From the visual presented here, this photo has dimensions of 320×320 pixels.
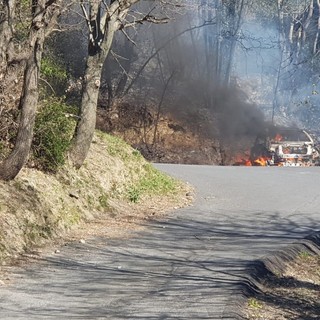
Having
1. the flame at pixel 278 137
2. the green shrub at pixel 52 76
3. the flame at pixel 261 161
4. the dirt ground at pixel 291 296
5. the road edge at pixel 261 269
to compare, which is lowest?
the dirt ground at pixel 291 296

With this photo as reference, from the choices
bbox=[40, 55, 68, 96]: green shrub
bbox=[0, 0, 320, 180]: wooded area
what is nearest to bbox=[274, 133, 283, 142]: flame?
bbox=[0, 0, 320, 180]: wooded area

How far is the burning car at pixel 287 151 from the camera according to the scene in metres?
36.2

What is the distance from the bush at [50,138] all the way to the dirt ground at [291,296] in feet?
16.2

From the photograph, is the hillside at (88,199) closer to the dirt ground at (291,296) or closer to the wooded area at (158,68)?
the wooded area at (158,68)

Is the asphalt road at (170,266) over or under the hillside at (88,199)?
under

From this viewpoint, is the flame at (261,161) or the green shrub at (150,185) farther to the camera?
the flame at (261,161)

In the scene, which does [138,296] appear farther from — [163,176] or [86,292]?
[163,176]

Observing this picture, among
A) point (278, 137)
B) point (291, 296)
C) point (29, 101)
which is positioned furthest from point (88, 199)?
point (278, 137)

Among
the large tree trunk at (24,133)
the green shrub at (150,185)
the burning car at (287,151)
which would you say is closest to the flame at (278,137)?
the burning car at (287,151)

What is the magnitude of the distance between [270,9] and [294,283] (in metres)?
45.8

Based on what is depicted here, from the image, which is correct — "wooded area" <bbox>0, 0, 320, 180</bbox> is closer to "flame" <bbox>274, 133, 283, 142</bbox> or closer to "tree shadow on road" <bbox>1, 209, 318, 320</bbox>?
"flame" <bbox>274, 133, 283, 142</bbox>

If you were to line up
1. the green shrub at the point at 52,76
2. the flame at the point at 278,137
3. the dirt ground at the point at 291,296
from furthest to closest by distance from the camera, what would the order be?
the flame at the point at 278,137, the green shrub at the point at 52,76, the dirt ground at the point at 291,296

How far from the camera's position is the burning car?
36.2m

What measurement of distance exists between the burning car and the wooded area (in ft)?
7.11
